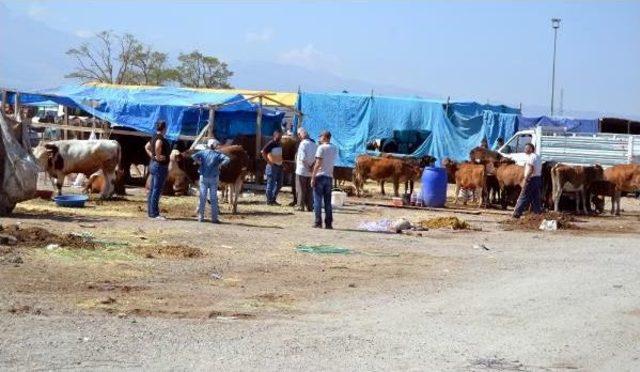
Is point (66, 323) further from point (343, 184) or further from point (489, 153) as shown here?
point (343, 184)

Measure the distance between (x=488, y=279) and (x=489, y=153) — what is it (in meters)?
16.5

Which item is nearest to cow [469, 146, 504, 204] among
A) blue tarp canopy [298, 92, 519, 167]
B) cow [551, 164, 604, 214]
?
cow [551, 164, 604, 214]

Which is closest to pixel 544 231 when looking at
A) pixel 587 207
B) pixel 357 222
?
pixel 357 222

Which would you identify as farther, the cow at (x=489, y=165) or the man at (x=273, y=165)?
the cow at (x=489, y=165)

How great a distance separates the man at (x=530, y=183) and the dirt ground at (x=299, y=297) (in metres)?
3.19

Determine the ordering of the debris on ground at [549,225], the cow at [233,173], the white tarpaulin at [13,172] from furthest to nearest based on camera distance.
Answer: the debris on ground at [549,225] → the cow at [233,173] → the white tarpaulin at [13,172]

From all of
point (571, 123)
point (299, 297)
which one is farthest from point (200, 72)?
point (299, 297)

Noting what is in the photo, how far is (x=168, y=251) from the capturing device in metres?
15.1

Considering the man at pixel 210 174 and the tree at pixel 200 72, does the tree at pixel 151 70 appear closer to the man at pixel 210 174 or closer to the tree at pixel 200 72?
the tree at pixel 200 72

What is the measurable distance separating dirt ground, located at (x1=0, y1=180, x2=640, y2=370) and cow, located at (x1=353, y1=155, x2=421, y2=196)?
9.03 metres

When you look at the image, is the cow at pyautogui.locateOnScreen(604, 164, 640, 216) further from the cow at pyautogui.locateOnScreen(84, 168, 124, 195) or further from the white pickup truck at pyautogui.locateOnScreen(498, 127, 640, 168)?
the cow at pyautogui.locateOnScreen(84, 168, 124, 195)

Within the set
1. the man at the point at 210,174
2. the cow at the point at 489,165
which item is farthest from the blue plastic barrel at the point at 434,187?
the man at the point at 210,174

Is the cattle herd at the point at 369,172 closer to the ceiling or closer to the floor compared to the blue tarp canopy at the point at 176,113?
closer to the floor

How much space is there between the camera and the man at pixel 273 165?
24.7 meters
